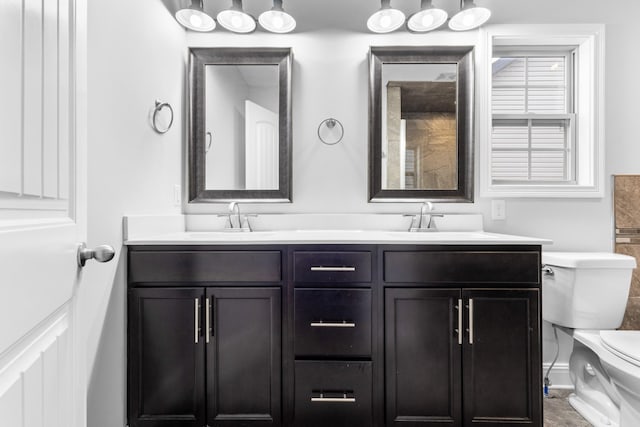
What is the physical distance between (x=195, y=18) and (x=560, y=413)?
2806 millimetres

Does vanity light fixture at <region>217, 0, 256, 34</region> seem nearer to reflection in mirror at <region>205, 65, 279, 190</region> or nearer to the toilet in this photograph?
reflection in mirror at <region>205, 65, 279, 190</region>

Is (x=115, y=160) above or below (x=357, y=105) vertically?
below

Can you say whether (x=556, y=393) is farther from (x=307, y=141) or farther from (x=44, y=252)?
(x=44, y=252)

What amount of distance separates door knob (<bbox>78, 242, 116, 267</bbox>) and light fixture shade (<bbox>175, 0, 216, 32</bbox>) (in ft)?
5.13

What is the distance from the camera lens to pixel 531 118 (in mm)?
2031

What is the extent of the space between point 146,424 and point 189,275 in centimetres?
64

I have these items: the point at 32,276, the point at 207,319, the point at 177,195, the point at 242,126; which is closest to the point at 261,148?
the point at 242,126

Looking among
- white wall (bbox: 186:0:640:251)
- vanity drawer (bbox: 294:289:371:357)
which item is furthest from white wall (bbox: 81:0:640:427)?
vanity drawer (bbox: 294:289:371:357)

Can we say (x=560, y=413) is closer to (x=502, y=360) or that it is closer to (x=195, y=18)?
(x=502, y=360)

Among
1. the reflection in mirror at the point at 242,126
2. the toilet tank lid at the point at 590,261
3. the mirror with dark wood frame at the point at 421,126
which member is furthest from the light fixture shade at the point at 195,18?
the toilet tank lid at the point at 590,261

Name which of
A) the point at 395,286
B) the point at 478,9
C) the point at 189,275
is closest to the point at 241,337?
the point at 189,275

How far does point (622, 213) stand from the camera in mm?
1934

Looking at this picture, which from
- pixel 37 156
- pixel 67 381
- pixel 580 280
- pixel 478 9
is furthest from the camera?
pixel 478 9

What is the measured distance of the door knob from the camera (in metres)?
0.68
